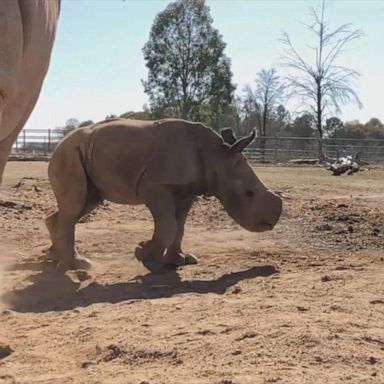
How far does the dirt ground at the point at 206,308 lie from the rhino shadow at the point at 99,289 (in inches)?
0.6

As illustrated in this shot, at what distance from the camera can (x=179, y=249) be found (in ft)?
25.5

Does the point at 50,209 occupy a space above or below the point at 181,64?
below

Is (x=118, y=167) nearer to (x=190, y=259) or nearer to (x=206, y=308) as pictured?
(x=190, y=259)

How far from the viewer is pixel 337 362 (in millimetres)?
3777

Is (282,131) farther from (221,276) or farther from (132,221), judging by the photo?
(221,276)

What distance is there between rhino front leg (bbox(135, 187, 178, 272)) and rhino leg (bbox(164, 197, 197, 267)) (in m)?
0.29

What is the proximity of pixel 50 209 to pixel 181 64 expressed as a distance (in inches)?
1091

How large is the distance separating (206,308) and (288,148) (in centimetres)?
2930

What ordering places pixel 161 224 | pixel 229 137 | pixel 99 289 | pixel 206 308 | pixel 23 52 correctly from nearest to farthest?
pixel 23 52, pixel 206 308, pixel 99 289, pixel 161 224, pixel 229 137

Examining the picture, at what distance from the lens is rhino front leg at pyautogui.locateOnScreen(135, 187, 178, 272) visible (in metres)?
7.25

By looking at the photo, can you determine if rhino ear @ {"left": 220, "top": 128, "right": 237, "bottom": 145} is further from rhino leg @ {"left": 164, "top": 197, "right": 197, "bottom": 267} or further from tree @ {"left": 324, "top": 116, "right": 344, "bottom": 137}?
tree @ {"left": 324, "top": 116, "right": 344, "bottom": 137}

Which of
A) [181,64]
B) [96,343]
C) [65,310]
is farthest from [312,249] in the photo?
[181,64]

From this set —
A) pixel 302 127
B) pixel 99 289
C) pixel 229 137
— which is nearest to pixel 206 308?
pixel 99 289

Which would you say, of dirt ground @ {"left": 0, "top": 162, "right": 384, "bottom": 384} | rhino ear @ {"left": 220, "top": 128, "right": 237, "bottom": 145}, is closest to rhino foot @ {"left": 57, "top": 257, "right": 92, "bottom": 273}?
dirt ground @ {"left": 0, "top": 162, "right": 384, "bottom": 384}
